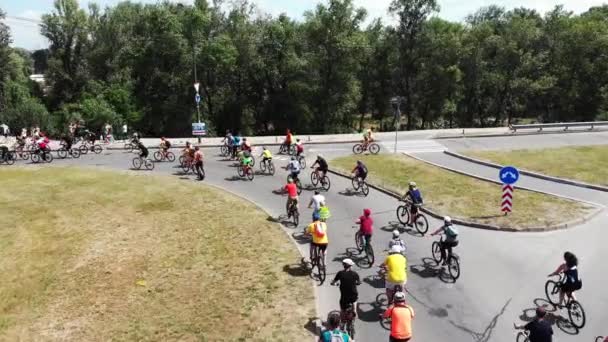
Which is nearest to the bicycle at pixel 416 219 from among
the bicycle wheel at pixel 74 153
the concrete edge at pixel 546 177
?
the concrete edge at pixel 546 177

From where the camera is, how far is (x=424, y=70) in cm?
5666

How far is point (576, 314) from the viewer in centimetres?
1138

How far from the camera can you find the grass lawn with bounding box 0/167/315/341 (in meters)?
12.2

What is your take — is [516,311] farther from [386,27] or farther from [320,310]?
[386,27]

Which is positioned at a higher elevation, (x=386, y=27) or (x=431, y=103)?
(x=386, y=27)

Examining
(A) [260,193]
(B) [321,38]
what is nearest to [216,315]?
(A) [260,193]

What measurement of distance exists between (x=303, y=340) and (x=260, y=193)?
12505 mm

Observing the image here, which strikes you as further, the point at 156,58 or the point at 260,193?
the point at 156,58

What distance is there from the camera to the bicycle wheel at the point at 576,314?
11266 millimetres

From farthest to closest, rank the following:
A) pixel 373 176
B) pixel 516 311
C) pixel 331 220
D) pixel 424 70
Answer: pixel 424 70
pixel 373 176
pixel 331 220
pixel 516 311

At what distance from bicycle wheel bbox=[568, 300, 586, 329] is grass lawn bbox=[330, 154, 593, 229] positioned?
667 centimetres

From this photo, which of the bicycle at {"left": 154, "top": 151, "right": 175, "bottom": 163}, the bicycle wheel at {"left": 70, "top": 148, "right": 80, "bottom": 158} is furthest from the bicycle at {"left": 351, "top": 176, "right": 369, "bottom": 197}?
the bicycle wheel at {"left": 70, "top": 148, "right": 80, "bottom": 158}

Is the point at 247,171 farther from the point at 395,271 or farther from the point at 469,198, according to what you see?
the point at 395,271

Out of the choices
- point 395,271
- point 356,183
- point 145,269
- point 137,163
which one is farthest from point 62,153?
point 395,271
